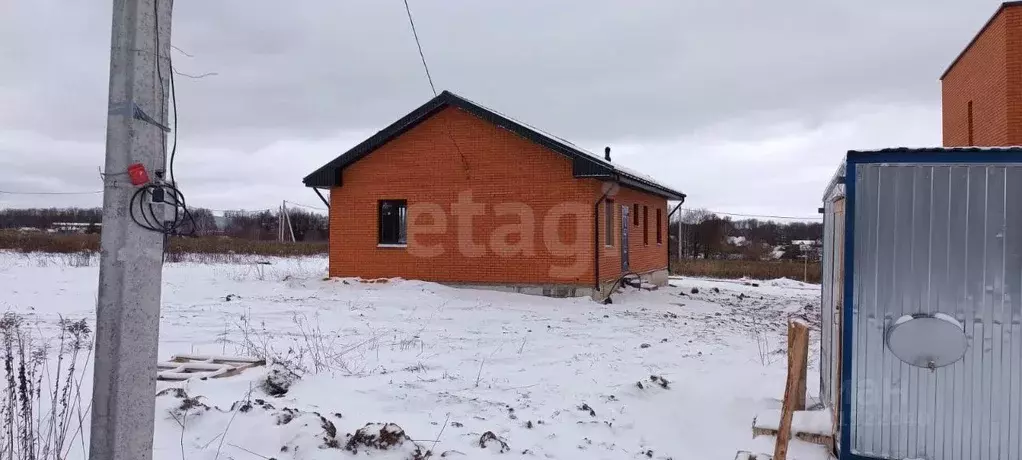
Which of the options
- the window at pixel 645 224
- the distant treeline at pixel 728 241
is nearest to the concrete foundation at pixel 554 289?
the window at pixel 645 224

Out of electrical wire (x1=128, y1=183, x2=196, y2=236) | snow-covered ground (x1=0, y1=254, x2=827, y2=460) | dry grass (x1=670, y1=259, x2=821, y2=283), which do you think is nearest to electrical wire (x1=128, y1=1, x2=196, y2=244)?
electrical wire (x1=128, y1=183, x2=196, y2=236)

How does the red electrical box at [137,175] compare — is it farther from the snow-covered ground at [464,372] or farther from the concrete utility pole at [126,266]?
the snow-covered ground at [464,372]

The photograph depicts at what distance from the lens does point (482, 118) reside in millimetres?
13883

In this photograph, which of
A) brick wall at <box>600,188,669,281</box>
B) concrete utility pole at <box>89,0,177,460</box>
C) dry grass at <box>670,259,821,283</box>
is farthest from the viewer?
dry grass at <box>670,259,821,283</box>

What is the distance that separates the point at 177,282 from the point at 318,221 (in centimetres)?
4714

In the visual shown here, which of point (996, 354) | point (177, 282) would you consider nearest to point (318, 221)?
point (177, 282)

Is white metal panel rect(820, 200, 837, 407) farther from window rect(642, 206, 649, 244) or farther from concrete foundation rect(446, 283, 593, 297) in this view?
window rect(642, 206, 649, 244)

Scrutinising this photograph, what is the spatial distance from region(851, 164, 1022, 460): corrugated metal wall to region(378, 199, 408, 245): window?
12.1 m

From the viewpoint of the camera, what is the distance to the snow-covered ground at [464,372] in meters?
4.48

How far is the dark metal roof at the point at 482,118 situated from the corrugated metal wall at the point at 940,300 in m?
8.80

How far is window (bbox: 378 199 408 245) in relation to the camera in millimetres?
15164

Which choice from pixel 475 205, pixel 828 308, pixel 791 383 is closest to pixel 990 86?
pixel 828 308

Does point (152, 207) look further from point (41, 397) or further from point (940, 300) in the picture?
point (940, 300)

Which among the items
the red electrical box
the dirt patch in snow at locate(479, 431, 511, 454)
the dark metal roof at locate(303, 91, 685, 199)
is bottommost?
the dirt patch in snow at locate(479, 431, 511, 454)
